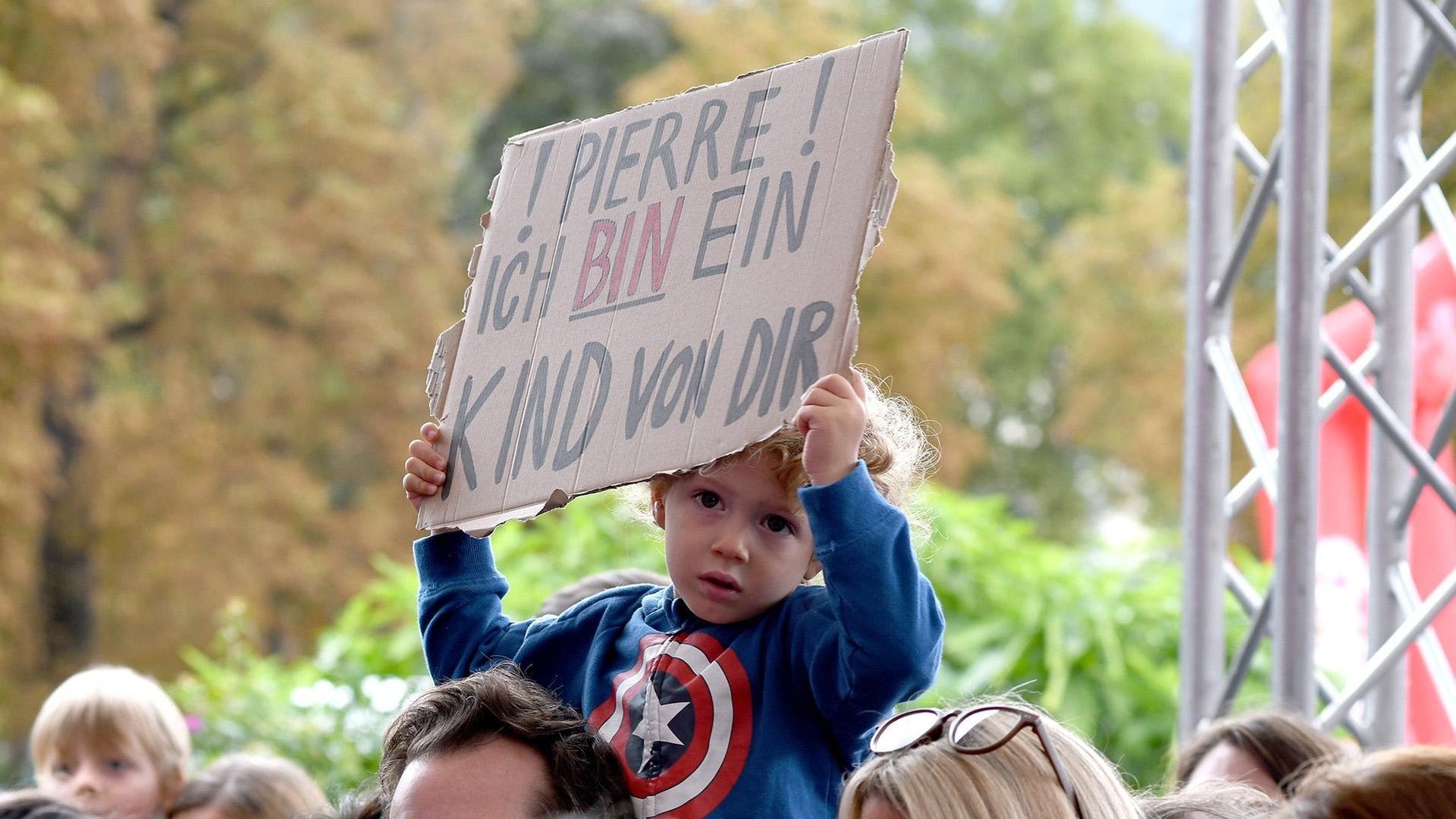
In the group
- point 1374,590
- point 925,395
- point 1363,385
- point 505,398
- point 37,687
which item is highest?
point 925,395

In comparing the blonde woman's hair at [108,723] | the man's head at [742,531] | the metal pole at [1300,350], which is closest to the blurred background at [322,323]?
the blonde woman's hair at [108,723]

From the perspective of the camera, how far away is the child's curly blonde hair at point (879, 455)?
1.63 meters

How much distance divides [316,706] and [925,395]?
863 centimetres

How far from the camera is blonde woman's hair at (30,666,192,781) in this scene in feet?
10.6

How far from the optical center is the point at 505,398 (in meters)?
1.81

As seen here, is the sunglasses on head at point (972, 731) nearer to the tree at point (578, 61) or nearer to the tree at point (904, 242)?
the tree at point (904, 242)

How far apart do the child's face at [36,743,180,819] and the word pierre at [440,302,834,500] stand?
1.79 metres

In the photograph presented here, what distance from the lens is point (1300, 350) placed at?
2717 mm

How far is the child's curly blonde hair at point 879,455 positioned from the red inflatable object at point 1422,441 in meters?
2.27

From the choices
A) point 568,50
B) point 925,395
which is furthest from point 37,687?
point 568,50

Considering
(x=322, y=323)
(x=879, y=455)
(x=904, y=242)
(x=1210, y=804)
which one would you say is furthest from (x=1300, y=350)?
(x=904, y=242)

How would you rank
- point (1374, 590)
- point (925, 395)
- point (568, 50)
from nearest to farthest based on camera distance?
point (1374, 590) < point (925, 395) < point (568, 50)

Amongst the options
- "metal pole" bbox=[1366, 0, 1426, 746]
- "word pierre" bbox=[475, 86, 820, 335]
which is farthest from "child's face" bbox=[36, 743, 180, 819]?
"metal pole" bbox=[1366, 0, 1426, 746]

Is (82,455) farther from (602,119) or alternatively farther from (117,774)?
(602,119)
